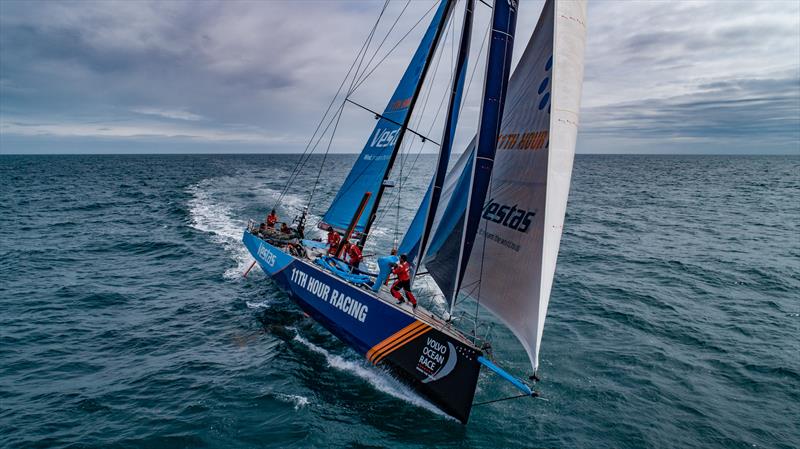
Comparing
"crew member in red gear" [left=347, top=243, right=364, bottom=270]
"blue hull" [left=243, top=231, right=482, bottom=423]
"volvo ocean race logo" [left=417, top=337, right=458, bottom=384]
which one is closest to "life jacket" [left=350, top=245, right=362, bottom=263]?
"crew member in red gear" [left=347, top=243, right=364, bottom=270]

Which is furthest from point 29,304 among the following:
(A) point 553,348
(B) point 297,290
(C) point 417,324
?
(A) point 553,348

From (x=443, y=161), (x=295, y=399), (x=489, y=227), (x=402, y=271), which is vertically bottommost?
(x=295, y=399)

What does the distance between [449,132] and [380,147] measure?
3.68 meters

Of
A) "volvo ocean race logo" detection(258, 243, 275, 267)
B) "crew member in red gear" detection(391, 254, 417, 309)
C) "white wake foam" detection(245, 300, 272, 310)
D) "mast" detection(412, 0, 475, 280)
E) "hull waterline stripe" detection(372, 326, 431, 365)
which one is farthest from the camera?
"volvo ocean race logo" detection(258, 243, 275, 267)

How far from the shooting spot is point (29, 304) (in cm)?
1430

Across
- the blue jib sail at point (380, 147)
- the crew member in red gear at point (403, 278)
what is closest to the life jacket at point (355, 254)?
A: the blue jib sail at point (380, 147)

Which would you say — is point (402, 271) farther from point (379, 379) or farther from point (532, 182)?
point (532, 182)

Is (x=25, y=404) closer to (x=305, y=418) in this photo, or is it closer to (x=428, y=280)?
(x=305, y=418)

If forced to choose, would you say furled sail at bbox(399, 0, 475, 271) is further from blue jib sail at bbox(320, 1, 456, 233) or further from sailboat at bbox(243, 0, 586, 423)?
blue jib sail at bbox(320, 1, 456, 233)

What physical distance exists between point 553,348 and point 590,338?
58.1 inches

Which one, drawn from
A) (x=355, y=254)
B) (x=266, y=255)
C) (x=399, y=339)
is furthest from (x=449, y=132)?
(x=266, y=255)

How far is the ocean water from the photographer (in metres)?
8.29

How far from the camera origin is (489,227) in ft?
27.6

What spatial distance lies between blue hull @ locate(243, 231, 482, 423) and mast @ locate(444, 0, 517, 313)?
1772 mm
